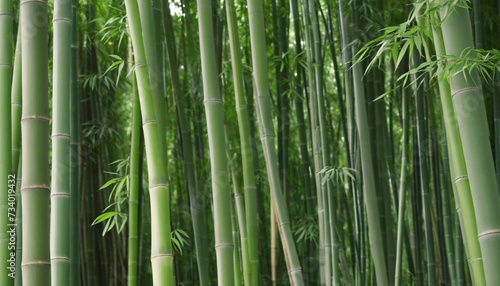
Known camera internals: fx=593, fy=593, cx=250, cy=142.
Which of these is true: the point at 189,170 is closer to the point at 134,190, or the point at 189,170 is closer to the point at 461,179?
the point at 134,190

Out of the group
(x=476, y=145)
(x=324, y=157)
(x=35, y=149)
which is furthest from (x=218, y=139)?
(x=324, y=157)

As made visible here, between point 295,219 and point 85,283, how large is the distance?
1.60 metres

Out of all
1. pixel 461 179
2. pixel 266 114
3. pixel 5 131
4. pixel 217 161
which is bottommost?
pixel 461 179

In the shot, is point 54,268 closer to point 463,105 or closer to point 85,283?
point 463,105

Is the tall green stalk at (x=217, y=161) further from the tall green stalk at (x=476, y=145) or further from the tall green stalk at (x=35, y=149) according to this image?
the tall green stalk at (x=476, y=145)

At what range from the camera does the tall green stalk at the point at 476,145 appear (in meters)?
1.33

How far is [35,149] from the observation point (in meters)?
1.21

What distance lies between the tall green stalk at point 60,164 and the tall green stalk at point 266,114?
689 mm

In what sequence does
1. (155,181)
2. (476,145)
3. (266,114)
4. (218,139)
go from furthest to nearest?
(266,114), (218,139), (155,181), (476,145)

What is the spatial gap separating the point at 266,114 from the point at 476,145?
2.61 feet

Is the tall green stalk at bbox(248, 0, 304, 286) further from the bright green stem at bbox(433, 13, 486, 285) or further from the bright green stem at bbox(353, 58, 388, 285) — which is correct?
the bright green stem at bbox(433, 13, 486, 285)

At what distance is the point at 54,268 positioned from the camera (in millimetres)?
1399

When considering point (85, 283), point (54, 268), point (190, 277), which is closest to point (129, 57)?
point (85, 283)

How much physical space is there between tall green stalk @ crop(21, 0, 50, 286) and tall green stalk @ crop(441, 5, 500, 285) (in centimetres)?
93
